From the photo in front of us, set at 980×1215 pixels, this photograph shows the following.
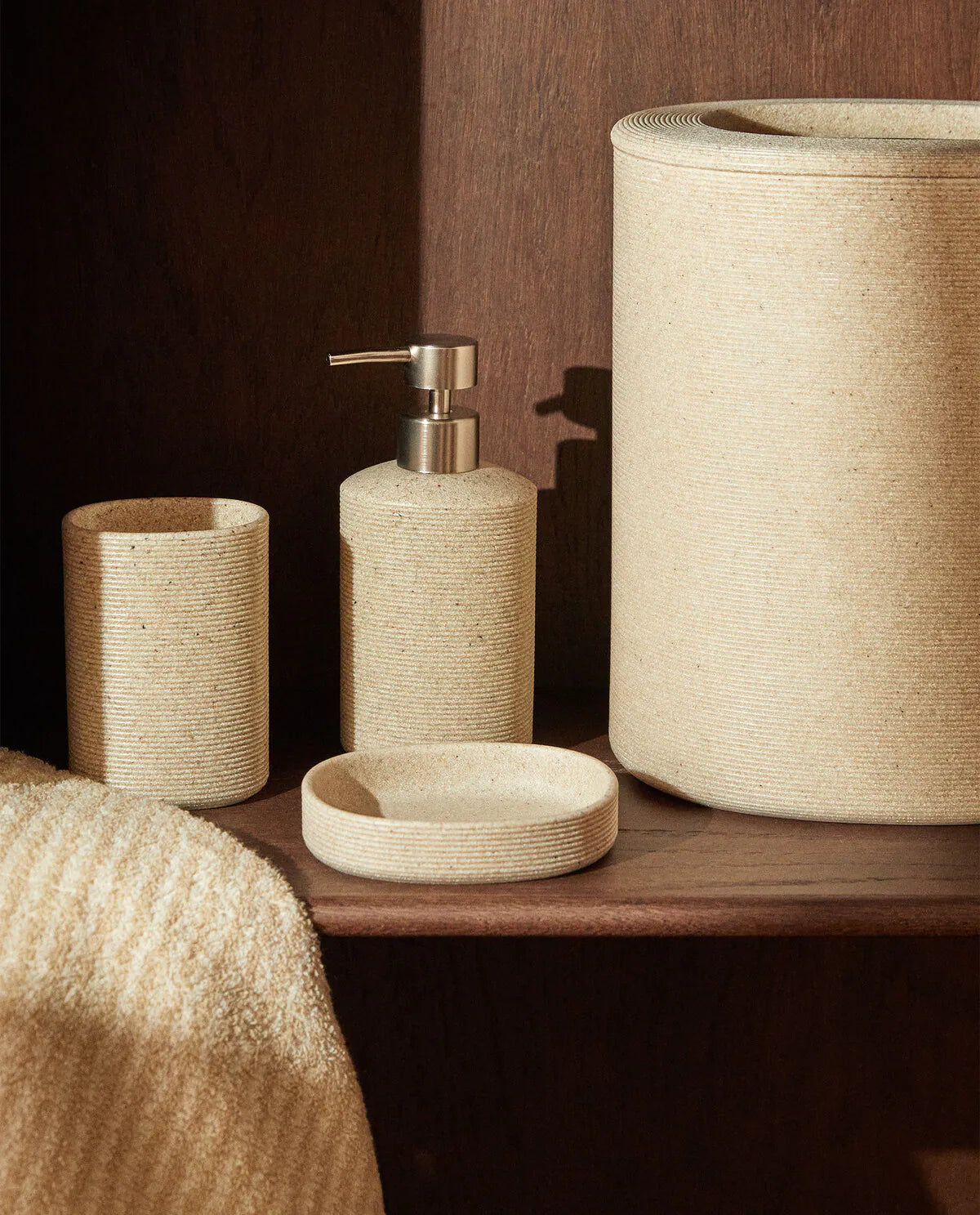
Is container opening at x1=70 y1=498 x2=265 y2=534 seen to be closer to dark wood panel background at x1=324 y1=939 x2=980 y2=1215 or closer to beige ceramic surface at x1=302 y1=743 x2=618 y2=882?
beige ceramic surface at x1=302 y1=743 x2=618 y2=882

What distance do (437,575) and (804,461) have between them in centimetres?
14

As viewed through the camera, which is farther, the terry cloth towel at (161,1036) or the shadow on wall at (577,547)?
the shadow on wall at (577,547)

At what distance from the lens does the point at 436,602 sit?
54 centimetres

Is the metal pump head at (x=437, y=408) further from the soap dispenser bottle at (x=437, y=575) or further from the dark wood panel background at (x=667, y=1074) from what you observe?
the dark wood panel background at (x=667, y=1074)

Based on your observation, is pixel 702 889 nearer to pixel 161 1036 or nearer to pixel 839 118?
pixel 161 1036

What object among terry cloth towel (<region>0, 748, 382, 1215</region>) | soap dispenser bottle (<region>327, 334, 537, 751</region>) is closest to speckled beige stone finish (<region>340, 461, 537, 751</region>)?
soap dispenser bottle (<region>327, 334, 537, 751</region>)

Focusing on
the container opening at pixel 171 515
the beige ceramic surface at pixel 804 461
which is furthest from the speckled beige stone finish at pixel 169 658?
the beige ceramic surface at pixel 804 461

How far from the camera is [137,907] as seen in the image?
1.45 ft

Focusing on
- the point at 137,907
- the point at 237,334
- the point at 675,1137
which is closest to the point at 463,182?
the point at 237,334

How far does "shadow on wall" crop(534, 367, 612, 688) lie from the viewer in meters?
0.63

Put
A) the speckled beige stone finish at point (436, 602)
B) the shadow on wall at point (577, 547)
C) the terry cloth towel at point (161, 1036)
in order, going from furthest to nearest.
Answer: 1. the shadow on wall at point (577, 547)
2. the speckled beige stone finish at point (436, 602)
3. the terry cloth towel at point (161, 1036)

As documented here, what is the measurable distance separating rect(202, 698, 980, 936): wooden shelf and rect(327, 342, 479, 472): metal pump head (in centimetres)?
14

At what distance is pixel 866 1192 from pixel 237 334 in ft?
1.69

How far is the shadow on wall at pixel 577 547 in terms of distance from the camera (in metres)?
0.63
